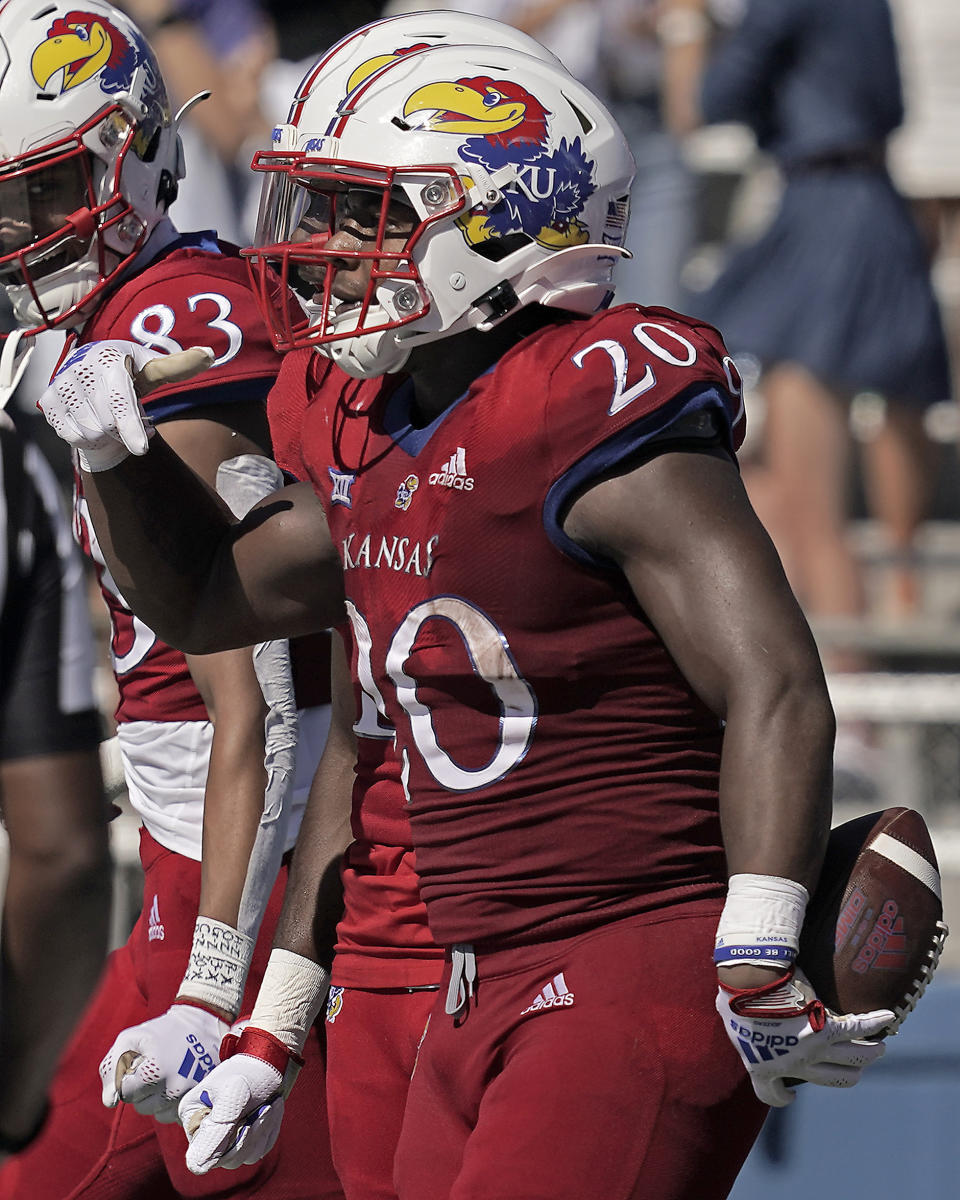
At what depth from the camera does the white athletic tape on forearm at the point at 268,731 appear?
9.16ft

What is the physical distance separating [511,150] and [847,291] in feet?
12.2

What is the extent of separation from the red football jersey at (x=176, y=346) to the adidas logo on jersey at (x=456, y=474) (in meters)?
0.66

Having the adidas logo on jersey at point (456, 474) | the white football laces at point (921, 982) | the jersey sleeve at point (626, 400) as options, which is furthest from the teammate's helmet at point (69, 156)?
the white football laces at point (921, 982)

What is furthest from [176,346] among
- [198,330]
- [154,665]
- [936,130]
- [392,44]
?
[936,130]

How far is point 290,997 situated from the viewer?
102 inches

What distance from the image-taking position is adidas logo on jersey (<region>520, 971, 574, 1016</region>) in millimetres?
2193

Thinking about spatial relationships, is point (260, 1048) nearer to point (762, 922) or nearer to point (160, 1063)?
point (160, 1063)

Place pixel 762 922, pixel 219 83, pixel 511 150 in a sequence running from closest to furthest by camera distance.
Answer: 1. pixel 762 922
2. pixel 511 150
3. pixel 219 83

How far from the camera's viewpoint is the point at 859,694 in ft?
17.9

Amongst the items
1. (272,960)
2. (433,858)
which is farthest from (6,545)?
(433,858)

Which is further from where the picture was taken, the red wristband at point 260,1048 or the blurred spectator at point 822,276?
the blurred spectator at point 822,276

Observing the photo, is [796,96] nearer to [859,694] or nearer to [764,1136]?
[859,694]

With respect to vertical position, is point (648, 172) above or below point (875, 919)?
below

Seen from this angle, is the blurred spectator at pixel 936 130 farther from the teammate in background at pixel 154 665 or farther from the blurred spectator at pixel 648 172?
the teammate in background at pixel 154 665
